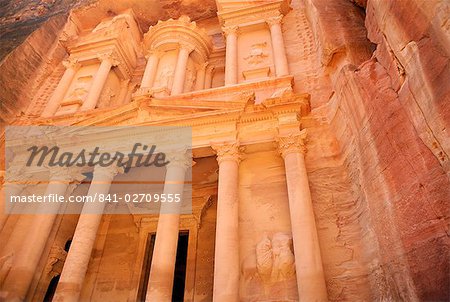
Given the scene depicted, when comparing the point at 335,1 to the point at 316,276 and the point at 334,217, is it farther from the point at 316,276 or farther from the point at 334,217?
the point at 316,276

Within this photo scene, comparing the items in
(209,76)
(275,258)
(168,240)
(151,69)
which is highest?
(209,76)

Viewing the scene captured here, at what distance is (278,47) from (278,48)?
0.07m

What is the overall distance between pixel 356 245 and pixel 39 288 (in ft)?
27.8

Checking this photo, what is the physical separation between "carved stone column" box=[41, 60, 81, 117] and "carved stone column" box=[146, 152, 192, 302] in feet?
24.6

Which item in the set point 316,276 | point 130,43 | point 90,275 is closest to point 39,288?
point 90,275

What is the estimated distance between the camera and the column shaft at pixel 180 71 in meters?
13.1

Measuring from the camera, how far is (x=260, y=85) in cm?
1130

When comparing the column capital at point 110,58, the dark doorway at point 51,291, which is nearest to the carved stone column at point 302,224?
the dark doorway at point 51,291

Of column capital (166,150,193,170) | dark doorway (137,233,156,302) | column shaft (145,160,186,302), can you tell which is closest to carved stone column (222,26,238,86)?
column capital (166,150,193,170)

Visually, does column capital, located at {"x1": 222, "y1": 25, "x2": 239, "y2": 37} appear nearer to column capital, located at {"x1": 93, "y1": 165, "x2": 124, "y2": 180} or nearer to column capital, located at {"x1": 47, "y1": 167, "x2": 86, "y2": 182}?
column capital, located at {"x1": 93, "y1": 165, "x2": 124, "y2": 180}

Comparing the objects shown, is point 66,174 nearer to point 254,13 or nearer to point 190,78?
point 190,78

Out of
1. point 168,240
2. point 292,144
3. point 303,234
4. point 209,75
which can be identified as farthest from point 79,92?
point 303,234

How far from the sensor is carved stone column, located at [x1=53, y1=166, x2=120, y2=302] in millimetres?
7703

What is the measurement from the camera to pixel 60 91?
48.3 ft
